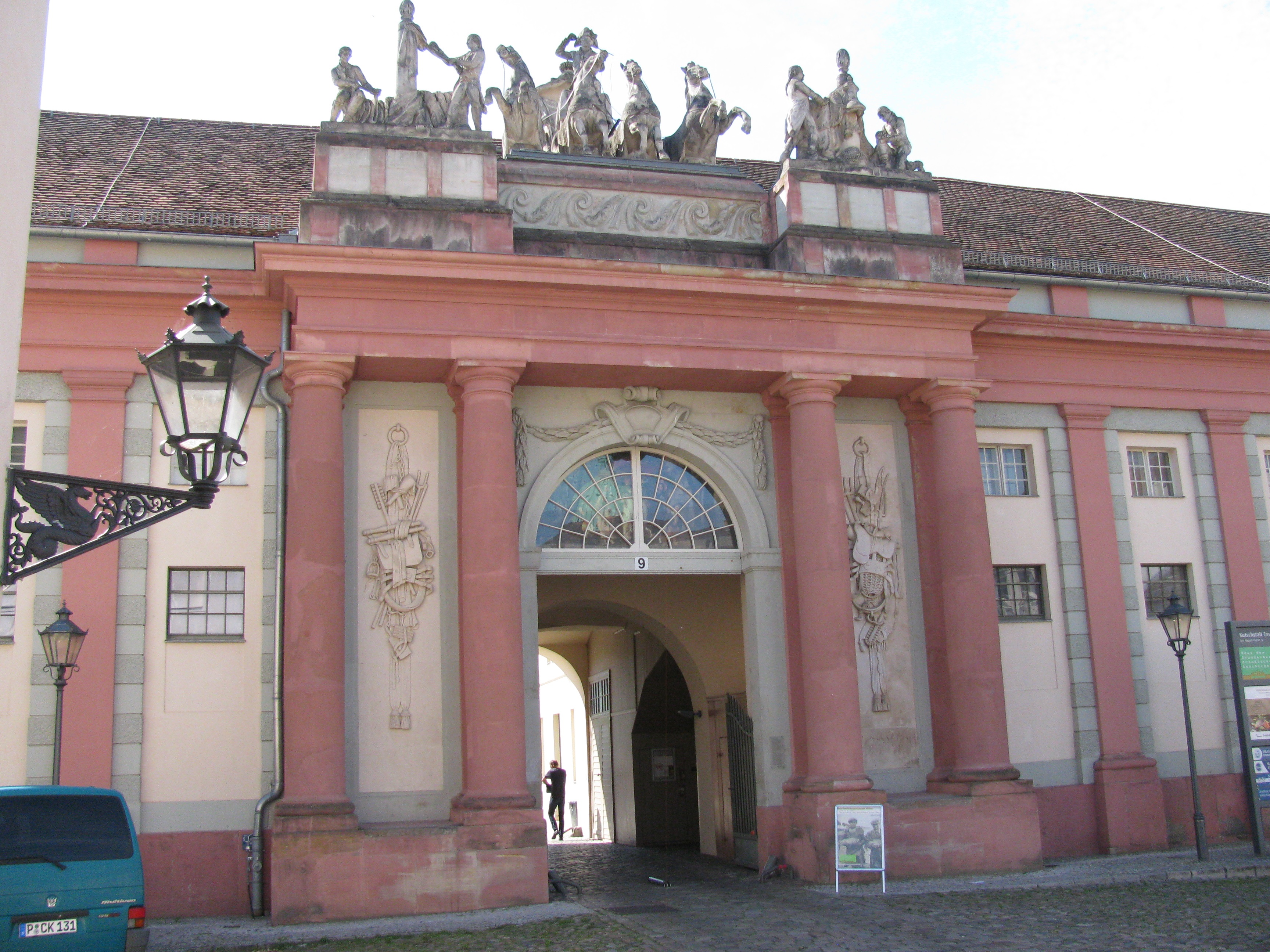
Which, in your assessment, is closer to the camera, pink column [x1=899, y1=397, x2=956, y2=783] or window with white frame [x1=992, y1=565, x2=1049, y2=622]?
pink column [x1=899, y1=397, x2=956, y2=783]

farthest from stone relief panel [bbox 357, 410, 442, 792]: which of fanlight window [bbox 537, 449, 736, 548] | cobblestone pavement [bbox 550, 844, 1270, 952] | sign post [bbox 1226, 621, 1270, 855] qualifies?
sign post [bbox 1226, 621, 1270, 855]

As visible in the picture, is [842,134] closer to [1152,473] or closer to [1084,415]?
[1084,415]

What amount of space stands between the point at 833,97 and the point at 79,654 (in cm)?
1235

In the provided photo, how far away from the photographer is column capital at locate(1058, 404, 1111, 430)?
19.0m

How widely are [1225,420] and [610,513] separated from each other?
1027cm

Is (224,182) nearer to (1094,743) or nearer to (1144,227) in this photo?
(1094,743)

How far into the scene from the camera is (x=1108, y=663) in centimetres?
1825

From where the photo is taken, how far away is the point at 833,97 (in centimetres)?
1783

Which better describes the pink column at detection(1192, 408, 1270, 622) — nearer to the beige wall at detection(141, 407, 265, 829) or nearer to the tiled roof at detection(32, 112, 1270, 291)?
the tiled roof at detection(32, 112, 1270, 291)

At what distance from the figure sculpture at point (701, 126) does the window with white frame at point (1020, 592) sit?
7.29 m

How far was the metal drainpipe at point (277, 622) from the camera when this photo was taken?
14.3 metres

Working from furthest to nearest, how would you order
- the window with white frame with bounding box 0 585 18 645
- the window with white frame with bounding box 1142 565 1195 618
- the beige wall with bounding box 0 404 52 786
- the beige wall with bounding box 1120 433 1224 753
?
the window with white frame with bounding box 1142 565 1195 618
the beige wall with bounding box 1120 433 1224 753
the window with white frame with bounding box 0 585 18 645
the beige wall with bounding box 0 404 52 786

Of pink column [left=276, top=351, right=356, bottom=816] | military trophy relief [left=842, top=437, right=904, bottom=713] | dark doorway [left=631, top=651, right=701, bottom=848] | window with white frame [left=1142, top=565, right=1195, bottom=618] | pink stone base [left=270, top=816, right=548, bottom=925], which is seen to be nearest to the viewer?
pink stone base [left=270, top=816, right=548, bottom=925]

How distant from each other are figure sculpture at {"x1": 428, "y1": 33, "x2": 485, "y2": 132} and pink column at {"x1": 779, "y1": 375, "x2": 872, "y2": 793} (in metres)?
5.37
